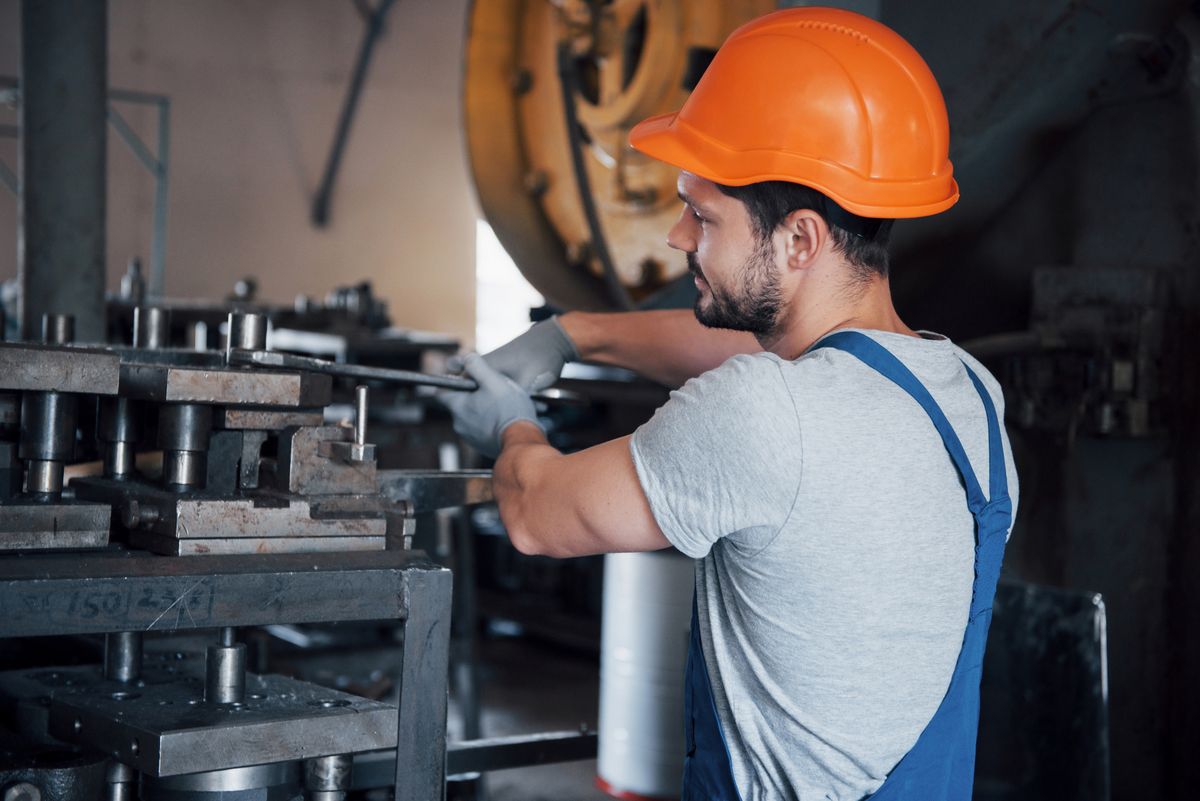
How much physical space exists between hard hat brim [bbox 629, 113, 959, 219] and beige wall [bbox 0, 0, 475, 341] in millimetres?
6253

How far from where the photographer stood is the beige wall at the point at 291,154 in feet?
23.4

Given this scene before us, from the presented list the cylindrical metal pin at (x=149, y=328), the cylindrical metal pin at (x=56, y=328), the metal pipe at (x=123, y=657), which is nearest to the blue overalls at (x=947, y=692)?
the metal pipe at (x=123, y=657)

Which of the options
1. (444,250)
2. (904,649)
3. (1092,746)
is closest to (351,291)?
(1092,746)

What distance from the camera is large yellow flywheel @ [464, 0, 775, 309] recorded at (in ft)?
6.99

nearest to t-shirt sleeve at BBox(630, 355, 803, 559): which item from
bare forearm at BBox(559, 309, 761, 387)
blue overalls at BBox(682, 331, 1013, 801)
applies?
blue overalls at BBox(682, 331, 1013, 801)

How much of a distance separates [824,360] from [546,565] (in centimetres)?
296

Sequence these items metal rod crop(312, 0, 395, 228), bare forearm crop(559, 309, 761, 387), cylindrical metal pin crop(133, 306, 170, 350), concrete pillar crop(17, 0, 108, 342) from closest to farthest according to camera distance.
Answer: cylindrical metal pin crop(133, 306, 170, 350) → bare forearm crop(559, 309, 761, 387) → concrete pillar crop(17, 0, 108, 342) → metal rod crop(312, 0, 395, 228)

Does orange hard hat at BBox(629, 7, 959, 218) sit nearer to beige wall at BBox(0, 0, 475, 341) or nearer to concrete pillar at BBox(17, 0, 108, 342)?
concrete pillar at BBox(17, 0, 108, 342)

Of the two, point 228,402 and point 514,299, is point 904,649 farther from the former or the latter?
point 514,299

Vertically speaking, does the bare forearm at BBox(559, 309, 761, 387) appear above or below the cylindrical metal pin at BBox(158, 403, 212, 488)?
above

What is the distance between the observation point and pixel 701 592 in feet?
3.88

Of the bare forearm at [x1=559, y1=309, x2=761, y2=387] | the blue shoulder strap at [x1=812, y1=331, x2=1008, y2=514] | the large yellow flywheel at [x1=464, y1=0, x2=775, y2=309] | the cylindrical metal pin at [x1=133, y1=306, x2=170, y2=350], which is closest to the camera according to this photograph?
the blue shoulder strap at [x1=812, y1=331, x2=1008, y2=514]

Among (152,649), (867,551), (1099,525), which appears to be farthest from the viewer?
(1099,525)

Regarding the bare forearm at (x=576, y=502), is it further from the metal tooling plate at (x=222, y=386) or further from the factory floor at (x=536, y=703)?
the factory floor at (x=536, y=703)
